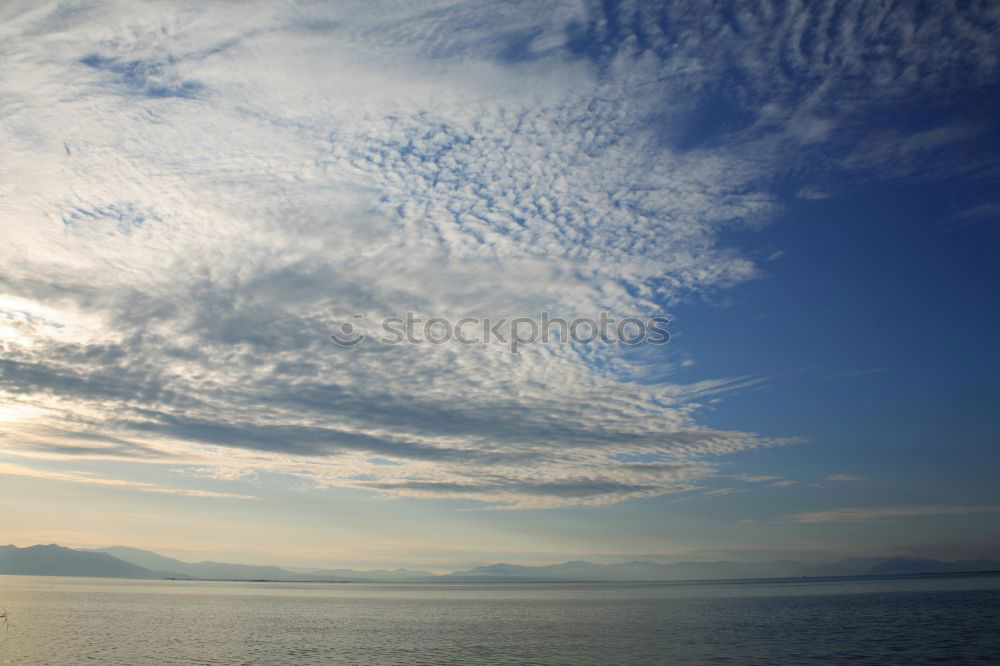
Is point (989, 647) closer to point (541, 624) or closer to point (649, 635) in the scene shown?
point (649, 635)

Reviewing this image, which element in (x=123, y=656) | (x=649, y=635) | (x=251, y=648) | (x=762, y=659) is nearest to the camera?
(x=762, y=659)

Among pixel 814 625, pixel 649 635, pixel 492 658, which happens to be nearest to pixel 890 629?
pixel 814 625

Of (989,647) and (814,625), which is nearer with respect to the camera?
(989,647)

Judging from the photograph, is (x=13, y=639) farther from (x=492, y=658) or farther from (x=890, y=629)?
(x=890, y=629)

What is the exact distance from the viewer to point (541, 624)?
348ft

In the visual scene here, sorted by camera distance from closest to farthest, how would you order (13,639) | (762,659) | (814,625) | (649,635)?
(762,659), (13,639), (649,635), (814,625)

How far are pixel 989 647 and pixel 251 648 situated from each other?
7583 centimetres

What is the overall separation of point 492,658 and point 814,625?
5633cm

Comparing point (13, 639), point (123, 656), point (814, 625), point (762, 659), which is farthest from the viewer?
point (814, 625)

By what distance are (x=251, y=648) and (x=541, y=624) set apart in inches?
1974

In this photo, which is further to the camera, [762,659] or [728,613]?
[728,613]

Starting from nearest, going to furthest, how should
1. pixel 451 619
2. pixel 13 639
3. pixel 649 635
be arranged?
pixel 13 639
pixel 649 635
pixel 451 619

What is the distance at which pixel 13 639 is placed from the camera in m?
76.4

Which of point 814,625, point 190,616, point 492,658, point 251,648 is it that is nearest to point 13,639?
point 251,648
